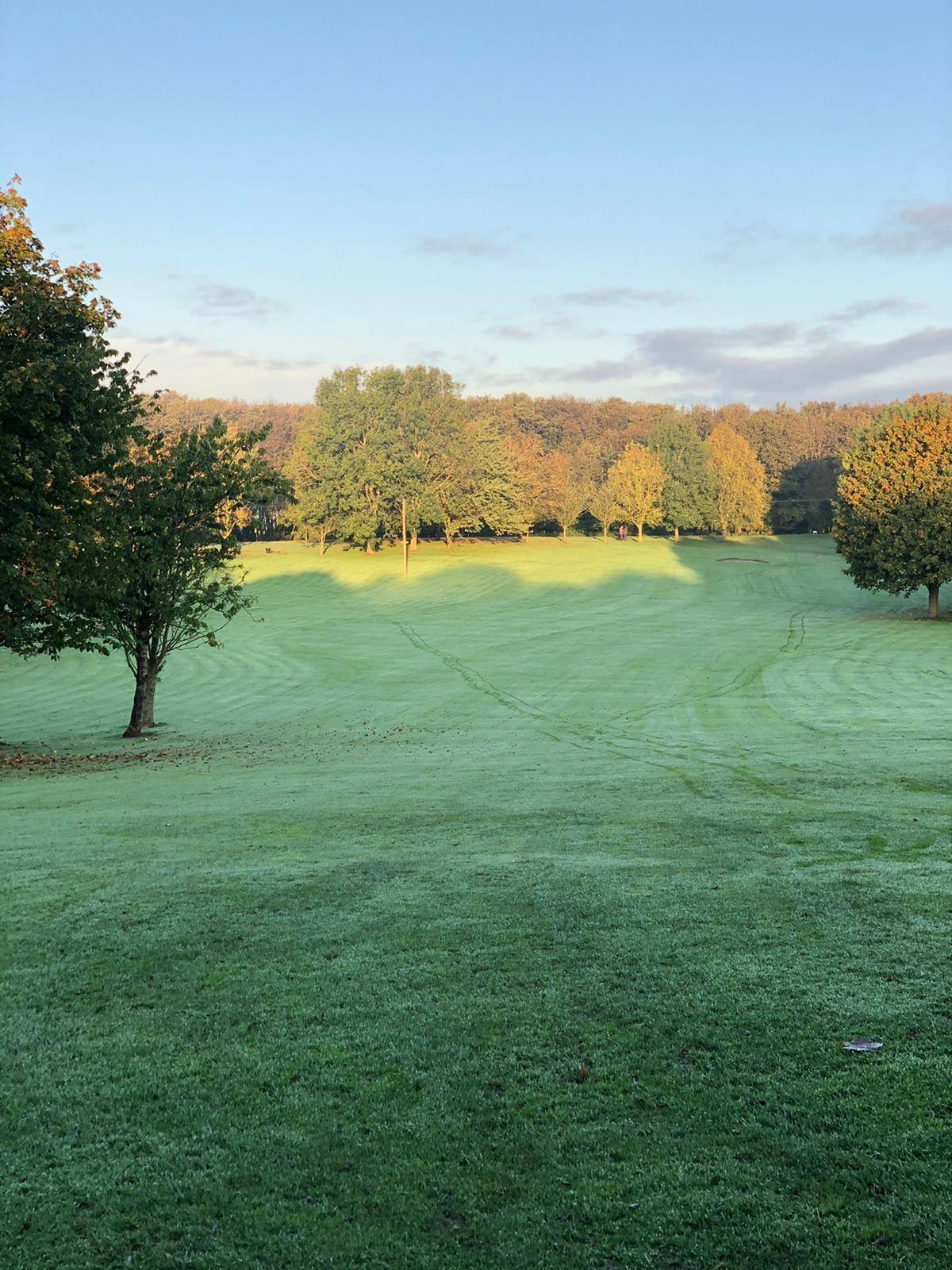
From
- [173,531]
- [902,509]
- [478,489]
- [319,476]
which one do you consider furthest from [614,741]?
[478,489]

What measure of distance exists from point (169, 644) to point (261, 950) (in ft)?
74.6

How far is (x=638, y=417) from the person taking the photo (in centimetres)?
14700

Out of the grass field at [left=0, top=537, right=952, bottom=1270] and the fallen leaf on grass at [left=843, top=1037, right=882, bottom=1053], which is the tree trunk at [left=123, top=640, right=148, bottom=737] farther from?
the fallen leaf on grass at [left=843, top=1037, right=882, bottom=1053]

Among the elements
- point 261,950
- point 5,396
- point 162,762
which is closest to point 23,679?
point 162,762

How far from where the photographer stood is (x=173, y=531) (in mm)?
26422

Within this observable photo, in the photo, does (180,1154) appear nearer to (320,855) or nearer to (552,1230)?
(552,1230)

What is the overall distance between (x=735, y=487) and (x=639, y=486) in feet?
40.5

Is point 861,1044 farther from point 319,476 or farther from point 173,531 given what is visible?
point 319,476

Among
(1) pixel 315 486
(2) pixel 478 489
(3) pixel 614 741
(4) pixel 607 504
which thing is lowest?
(3) pixel 614 741

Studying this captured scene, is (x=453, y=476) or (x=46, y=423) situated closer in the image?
(x=46, y=423)

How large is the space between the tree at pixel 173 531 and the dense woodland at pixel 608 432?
2650 inches

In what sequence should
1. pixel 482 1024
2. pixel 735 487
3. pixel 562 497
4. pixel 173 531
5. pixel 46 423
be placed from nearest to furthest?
pixel 482 1024, pixel 46 423, pixel 173 531, pixel 562 497, pixel 735 487

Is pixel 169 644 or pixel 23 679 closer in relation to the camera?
pixel 169 644

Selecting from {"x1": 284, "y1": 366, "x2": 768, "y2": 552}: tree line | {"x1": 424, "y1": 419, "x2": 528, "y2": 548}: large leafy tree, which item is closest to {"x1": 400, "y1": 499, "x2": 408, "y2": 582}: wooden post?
{"x1": 284, "y1": 366, "x2": 768, "y2": 552}: tree line
